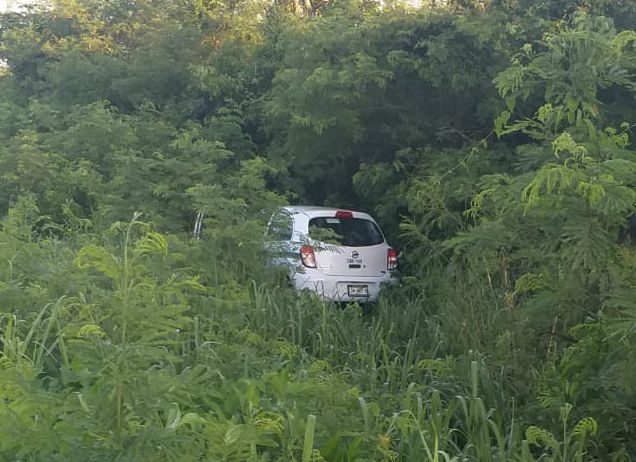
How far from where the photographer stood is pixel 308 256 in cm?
941

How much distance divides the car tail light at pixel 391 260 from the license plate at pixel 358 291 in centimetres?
47

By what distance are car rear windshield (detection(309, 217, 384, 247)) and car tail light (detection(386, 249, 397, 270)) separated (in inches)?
6.7

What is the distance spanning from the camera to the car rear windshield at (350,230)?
9734 mm

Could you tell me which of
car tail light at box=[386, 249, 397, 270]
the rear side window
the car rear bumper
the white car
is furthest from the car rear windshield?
the car rear bumper

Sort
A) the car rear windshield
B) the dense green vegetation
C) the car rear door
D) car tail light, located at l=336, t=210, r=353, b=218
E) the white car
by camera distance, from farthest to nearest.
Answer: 1. car tail light, located at l=336, t=210, r=353, b=218
2. the car rear windshield
3. the car rear door
4. the white car
5. the dense green vegetation

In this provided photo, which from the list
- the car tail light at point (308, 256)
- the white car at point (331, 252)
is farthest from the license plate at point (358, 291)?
the car tail light at point (308, 256)

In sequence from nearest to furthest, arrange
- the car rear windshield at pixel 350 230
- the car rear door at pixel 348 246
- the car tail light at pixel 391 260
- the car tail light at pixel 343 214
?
the car rear door at pixel 348 246, the car rear windshield at pixel 350 230, the car tail light at pixel 343 214, the car tail light at pixel 391 260

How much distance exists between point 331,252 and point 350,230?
629mm

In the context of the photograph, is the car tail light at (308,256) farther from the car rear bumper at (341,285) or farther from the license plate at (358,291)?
the license plate at (358,291)

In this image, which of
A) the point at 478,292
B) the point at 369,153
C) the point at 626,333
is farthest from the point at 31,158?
the point at 626,333

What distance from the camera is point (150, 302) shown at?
3928 mm

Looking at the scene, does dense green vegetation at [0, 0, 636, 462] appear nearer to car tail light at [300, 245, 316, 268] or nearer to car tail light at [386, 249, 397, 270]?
car tail light at [386, 249, 397, 270]

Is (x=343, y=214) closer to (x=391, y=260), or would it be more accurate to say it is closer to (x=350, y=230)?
(x=350, y=230)

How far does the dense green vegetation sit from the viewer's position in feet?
12.5
